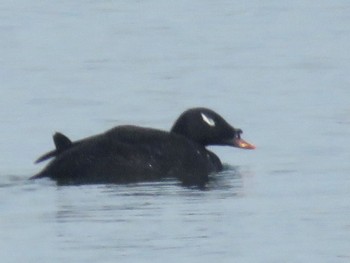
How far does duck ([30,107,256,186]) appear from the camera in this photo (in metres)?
16.8

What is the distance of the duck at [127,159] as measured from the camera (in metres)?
16.8

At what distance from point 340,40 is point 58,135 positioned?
11.7 metres

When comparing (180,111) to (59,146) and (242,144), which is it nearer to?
(242,144)

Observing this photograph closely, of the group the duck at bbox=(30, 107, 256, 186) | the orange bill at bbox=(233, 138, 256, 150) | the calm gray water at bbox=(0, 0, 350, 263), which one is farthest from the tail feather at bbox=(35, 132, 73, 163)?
the orange bill at bbox=(233, 138, 256, 150)

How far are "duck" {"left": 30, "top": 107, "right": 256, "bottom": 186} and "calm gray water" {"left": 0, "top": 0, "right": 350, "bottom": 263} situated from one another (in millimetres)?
199

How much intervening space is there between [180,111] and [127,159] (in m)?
4.58

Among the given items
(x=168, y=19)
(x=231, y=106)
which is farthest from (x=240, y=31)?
(x=231, y=106)

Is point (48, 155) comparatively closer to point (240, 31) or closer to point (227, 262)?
point (227, 262)

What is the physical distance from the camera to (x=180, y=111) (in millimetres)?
21562

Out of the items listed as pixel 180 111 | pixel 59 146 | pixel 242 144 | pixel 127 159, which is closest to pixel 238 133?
pixel 242 144

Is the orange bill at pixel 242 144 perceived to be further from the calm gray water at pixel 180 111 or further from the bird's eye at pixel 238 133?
the calm gray water at pixel 180 111

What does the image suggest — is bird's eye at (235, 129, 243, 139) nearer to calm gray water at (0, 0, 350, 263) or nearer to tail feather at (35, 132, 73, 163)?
calm gray water at (0, 0, 350, 263)

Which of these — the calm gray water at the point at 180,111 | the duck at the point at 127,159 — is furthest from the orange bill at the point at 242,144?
the duck at the point at 127,159

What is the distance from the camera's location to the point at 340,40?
91.9 feet
